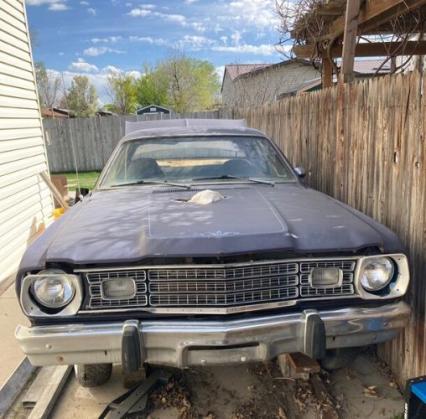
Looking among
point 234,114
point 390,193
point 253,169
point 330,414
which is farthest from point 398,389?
point 234,114

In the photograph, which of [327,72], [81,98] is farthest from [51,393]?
[81,98]

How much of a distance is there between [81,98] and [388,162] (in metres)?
45.9

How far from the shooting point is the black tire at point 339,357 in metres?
3.10

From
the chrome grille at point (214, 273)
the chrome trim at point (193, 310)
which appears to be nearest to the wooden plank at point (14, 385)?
the chrome trim at point (193, 310)

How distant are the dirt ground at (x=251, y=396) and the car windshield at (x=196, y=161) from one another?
63.8 inches

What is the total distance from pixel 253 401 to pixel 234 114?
11036 millimetres

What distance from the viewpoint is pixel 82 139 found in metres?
17.7

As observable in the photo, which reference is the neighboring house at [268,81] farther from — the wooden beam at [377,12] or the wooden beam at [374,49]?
the wooden beam at [377,12]

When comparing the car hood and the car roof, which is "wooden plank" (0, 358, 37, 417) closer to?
the car hood

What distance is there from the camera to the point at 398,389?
320 centimetres

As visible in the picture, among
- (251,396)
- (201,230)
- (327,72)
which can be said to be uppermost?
(327,72)

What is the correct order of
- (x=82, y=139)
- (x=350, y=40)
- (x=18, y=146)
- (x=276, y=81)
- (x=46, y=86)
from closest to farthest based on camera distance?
(x=350, y=40), (x=18, y=146), (x=82, y=139), (x=276, y=81), (x=46, y=86)

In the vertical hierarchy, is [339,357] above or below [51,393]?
above

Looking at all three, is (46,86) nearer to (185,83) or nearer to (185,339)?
(185,83)
